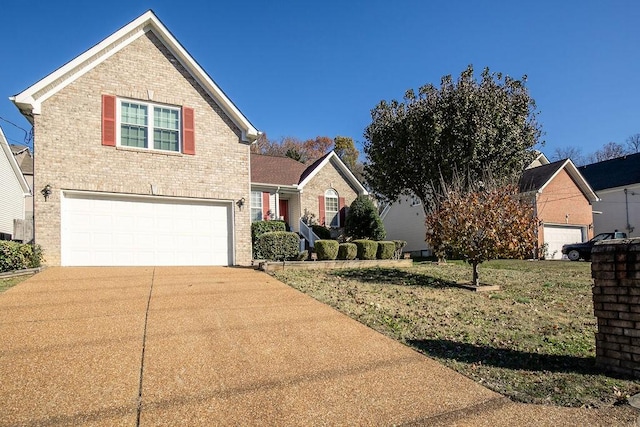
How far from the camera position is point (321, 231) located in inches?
801

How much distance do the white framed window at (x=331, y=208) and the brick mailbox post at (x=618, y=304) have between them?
1744 cm

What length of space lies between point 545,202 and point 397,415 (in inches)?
848

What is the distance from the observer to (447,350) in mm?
5207

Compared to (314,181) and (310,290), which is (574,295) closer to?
(310,290)

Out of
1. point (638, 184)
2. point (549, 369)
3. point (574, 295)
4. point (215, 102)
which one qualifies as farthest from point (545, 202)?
point (549, 369)

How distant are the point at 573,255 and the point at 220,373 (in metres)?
22.6

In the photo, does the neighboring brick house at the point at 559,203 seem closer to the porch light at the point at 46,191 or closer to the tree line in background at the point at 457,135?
the tree line in background at the point at 457,135

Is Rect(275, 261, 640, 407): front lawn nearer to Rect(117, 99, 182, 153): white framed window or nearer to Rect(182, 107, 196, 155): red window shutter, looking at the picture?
Rect(182, 107, 196, 155): red window shutter

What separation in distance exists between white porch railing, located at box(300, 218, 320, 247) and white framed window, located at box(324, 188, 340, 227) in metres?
1.78

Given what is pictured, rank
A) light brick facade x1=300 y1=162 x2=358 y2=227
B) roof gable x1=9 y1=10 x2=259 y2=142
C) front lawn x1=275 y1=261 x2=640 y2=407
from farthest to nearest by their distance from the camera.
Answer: light brick facade x1=300 y1=162 x2=358 y2=227, roof gable x1=9 y1=10 x2=259 y2=142, front lawn x1=275 y1=261 x2=640 y2=407

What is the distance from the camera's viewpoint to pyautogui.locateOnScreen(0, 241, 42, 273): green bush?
9352mm

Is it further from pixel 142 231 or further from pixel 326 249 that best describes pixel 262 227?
pixel 142 231

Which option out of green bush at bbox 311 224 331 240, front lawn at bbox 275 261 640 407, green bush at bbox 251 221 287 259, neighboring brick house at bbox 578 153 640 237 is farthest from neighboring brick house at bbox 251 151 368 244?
neighboring brick house at bbox 578 153 640 237

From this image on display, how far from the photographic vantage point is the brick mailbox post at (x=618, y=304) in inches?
170
